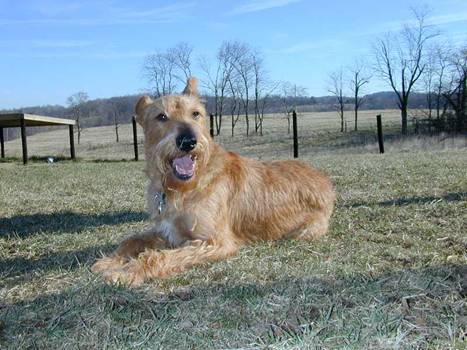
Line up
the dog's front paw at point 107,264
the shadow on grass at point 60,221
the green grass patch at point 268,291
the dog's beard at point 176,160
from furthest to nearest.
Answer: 1. the shadow on grass at point 60,221
2. the dog's beard at point 176,160
3. the dog's front paw at point 107,264
4. the green grass patch at point 268,291

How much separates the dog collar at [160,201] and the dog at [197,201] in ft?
0.03

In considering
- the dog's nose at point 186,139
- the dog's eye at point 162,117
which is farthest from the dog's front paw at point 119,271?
the dog's eye at point 162,117

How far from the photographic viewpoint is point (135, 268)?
4.37 meters

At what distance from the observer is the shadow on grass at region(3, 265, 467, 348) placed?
9.89ft

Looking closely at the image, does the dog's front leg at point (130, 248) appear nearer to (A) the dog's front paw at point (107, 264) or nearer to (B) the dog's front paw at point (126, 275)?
(A) the dog's front paw at point (107, 264)

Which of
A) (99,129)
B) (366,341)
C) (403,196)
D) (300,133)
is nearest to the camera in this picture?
(366,341)

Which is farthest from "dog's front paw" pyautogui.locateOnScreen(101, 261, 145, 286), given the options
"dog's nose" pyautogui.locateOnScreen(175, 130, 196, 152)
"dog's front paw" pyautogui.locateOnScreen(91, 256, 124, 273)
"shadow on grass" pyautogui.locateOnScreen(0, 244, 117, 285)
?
"dog's nose" pyautogui.locateOnScreen(175, 130, 196, 152)

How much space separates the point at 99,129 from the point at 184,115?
307 ft

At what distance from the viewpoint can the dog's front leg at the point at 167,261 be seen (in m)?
4.26

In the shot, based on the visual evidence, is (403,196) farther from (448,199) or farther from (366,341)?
(366,341)

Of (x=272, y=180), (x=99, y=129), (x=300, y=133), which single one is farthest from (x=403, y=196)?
(x=99, y=129)

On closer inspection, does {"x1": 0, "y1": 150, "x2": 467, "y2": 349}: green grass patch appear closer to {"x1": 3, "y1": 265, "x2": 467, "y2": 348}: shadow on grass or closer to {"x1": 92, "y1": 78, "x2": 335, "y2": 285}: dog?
{"x1": 3, "y1": 265, "x2": 467, "y2": 348}: shadow on grass

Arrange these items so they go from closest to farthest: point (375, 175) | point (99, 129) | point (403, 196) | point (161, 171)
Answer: point (161, 171), point (403, 196), point (375, 175), point (99, 129)

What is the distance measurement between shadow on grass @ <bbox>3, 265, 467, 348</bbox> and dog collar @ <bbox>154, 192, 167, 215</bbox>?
117 centimetres
